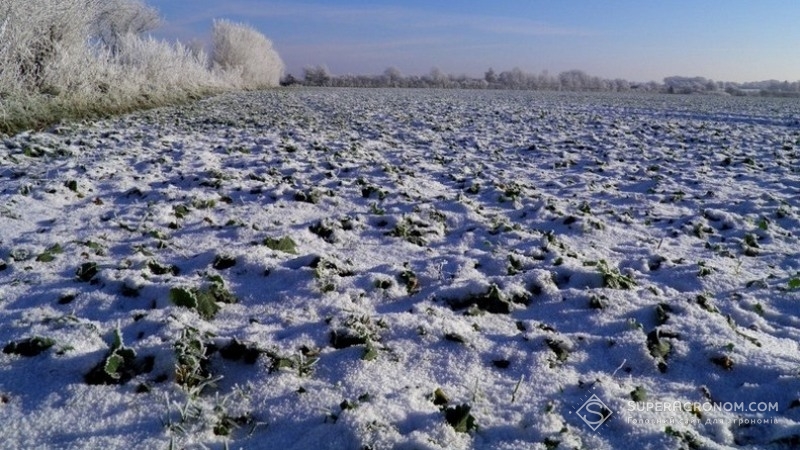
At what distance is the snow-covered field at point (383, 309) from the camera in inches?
93.2

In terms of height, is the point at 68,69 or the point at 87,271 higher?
the point at 68,69

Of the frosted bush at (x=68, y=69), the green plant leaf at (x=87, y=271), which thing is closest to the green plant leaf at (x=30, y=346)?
the green plant leaf at (x=87, y=271)

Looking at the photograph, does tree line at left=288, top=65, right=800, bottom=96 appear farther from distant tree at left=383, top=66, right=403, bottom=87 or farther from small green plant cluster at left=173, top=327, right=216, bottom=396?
small green plant cluster at left=173, top=327, right=216, bottom=396

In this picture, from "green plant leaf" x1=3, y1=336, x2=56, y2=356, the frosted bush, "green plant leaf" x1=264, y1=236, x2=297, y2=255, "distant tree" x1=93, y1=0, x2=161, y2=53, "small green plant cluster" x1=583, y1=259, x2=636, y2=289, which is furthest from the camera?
"distant tree" x1=93, y1=0, x2=161, y2=53

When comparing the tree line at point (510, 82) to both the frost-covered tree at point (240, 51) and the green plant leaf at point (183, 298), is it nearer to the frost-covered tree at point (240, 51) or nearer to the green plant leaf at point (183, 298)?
the frost-covered tree at point (240, 51)

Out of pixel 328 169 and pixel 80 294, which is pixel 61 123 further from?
pixel 80 294

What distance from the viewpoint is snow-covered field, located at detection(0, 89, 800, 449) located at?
2.37m

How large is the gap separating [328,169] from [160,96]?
1248 cm

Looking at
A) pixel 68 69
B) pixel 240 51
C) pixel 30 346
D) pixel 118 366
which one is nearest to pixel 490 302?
pixel 118 366

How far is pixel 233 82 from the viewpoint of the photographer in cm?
3481

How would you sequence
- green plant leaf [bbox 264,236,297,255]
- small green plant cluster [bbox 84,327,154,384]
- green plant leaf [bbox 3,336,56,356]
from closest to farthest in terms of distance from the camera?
small green plant cluster [bbox 84,327,154,384] < green plant leaf [bbox 3,336,56,356] < green plant leaf [bbox 264,236,297,255]

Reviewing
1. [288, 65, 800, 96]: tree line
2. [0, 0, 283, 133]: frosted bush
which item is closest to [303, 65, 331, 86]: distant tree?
[288, 65, 800, 96]: tree line

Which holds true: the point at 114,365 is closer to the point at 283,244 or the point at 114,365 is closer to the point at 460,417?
the point at 460,417

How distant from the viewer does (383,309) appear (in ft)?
11.4
